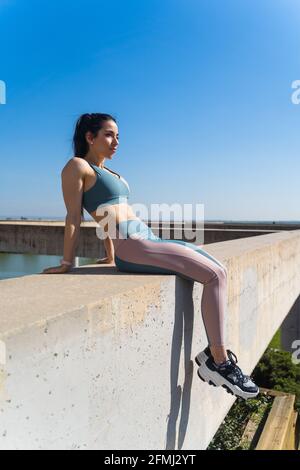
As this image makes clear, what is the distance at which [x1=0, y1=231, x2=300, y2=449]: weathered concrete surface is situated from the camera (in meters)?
1.52

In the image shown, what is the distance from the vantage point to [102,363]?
1923mm

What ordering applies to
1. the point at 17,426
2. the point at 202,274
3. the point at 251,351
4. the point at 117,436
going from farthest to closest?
the point at 251,351 < the point at 202,274 < the point at 117,436 < the point at 17,426

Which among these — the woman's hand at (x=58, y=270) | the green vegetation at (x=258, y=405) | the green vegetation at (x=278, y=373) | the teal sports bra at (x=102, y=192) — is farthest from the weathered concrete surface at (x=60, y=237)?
the teal sports bra at (x=102, y=192)

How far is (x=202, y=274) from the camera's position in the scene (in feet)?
8.51

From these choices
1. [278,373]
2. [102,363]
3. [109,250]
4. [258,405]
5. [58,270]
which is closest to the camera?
[102,363]

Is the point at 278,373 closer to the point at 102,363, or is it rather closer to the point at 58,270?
the point at 58,270

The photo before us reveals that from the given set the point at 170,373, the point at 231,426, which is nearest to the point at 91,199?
the point at 170,373

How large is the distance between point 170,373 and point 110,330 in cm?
91

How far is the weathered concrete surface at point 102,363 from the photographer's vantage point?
1.52 meters

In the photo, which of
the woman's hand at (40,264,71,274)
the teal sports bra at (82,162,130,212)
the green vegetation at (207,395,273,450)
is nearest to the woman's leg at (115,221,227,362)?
the teal sports bra at (82,162,130,212)

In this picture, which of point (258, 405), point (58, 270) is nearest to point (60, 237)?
point (258, 405)

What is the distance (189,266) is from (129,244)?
478 mm

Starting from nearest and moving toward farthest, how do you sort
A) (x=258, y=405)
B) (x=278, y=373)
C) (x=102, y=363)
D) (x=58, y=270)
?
1. (x=102, y=363)
2. (x=58, y=270)
3. (x=258, y=405)
4. (x=278, y=373)
